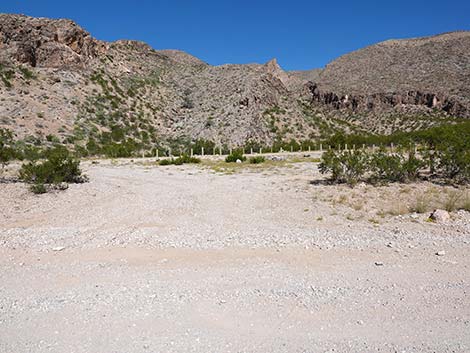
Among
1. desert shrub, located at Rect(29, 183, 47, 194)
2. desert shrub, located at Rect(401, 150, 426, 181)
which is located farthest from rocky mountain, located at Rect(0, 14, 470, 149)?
desert shrub, located at Rect(401, 150, 426, 181)

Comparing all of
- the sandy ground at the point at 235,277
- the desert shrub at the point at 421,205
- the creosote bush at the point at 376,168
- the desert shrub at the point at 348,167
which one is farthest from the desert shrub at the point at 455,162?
the desert shrub at the point at 421,205

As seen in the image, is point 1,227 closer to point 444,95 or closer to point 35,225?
point 35,225

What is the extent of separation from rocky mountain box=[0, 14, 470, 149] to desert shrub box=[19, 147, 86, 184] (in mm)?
22966

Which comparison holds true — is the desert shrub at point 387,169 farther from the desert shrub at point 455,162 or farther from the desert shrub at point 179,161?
the desert shrub at point 179,161

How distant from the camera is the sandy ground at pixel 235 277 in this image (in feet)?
14.3

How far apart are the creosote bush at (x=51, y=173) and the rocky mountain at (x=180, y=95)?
75.5 ft

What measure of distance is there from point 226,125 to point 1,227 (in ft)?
136

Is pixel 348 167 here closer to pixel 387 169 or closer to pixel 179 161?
pixel 387 169

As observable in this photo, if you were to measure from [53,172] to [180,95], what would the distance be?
46.7m

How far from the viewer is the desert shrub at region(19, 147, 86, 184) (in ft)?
45.0

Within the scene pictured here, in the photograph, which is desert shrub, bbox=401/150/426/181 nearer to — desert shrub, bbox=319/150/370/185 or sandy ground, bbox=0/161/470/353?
desert shrub, bbox=319/150/370/185

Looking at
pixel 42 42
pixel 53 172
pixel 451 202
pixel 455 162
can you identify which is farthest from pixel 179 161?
pixel 42 42

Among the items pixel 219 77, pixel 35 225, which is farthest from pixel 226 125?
pixel 35 225

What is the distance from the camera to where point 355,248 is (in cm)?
746
